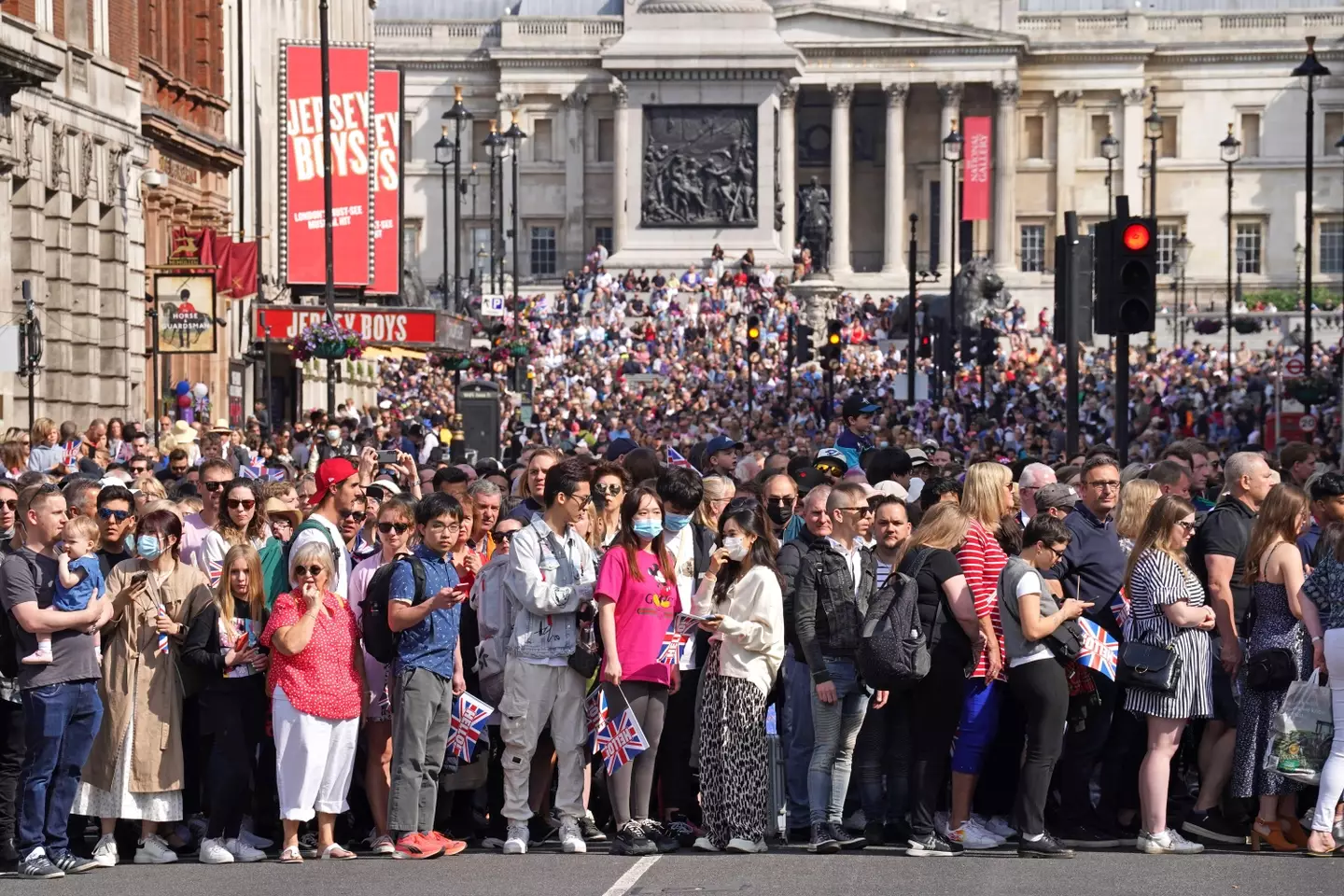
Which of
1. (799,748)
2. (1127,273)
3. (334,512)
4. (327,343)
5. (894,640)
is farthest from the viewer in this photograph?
(327,343)

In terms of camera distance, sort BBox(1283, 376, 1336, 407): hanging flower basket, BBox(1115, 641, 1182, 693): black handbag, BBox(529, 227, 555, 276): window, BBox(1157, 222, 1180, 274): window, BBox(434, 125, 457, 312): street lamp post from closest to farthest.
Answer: BBox(1115, 641, 1182, 693): black handbag < BBox(1283, 376, 1336, 407): hanging flower basket < BBox(434, 125, 457, 312): street lamp post < BBox(1157, 222, 1180, 274): window < BBox(529, 227, 555, 276): window

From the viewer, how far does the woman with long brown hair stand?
1327 cm

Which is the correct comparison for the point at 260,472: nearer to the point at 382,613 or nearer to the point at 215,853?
the point at 382,613

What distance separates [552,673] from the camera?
1356 cm

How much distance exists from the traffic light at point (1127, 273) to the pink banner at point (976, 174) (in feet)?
269

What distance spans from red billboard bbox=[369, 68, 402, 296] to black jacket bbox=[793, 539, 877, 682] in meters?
34.5

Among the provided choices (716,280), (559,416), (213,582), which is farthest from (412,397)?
(213,582)

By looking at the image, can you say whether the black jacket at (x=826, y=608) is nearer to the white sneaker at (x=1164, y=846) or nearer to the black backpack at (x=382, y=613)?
the white sneaker at (x=1164, y=846)

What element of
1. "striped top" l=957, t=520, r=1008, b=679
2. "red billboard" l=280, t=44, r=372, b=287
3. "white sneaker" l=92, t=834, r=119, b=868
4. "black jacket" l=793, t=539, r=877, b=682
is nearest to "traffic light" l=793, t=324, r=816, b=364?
"red billboard" l=280, t=44, r=372, b=287

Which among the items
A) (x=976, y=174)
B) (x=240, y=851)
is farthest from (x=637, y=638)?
(x=976, y=174)

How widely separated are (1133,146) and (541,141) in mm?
23920

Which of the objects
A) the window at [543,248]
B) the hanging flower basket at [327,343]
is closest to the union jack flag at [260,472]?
the hanging flower basket at [327,343]

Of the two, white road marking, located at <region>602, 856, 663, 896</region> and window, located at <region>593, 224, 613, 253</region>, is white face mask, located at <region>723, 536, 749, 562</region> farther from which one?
window, located at <region>593, 224, 613, 253</region>

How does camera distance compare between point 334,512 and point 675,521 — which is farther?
point 334,512
